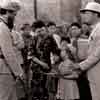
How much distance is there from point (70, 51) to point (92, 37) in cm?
150

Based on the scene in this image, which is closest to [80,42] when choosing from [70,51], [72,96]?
[70,51]

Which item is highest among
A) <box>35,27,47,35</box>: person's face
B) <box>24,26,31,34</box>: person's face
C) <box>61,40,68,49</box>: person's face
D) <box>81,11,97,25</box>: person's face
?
<box>81,11,97,25</box>: person's face

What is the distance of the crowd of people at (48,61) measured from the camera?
20.6 ft

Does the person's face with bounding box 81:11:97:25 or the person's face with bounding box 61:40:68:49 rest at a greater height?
the person's face with bounding box 81:11:97:25

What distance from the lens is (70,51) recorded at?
7754 mm

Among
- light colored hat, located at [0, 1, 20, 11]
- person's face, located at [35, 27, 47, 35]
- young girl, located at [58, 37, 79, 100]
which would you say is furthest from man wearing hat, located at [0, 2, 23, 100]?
person's face, located at [35, 27, 47, 35]

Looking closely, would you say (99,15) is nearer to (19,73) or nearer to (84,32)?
(19,73)

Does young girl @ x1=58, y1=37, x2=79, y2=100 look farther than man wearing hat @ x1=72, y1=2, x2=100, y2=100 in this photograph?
Yes

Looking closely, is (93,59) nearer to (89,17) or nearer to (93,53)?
(93,53)

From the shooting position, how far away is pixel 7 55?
6195mm

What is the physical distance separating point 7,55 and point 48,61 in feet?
7.46

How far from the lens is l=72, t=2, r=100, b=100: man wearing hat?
620 centimetres

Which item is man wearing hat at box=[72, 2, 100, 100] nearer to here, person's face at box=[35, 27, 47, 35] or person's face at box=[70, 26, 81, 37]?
person's face at box=[70, 26, 81, 37]

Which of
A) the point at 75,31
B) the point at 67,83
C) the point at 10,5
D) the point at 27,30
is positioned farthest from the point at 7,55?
the point at 27,30
